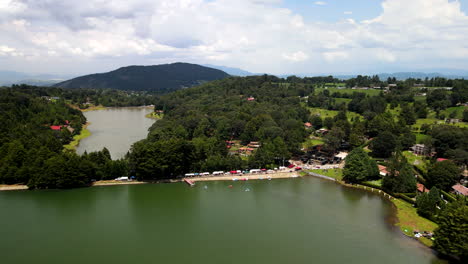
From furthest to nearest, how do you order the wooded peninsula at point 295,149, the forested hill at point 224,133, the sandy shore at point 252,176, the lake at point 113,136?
1. the lake at point 113,136
2. the sandy shore at point 252,176
3. the forested hill at point 224,133
4. the wooded peninsula at point 295,149

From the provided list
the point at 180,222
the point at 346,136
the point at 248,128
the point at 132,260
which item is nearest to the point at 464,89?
the point at 346,136

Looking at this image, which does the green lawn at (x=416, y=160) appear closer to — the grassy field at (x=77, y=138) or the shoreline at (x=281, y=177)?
the shoreline at (x=281, y=177)

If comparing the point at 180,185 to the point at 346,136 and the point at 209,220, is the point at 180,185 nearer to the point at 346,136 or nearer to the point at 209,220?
the point at 209,220

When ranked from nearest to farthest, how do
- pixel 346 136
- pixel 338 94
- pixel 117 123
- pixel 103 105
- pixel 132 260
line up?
1. pixel 132 260
2. pixel 346 136
3. pixel 117 123
4. pixel 338 94
5. pixel 103 105

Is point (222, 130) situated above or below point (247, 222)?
above

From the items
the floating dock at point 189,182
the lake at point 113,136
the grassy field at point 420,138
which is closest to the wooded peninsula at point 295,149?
the grassy field at point 420,138

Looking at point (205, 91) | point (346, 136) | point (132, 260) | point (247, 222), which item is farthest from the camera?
point (205, 91)

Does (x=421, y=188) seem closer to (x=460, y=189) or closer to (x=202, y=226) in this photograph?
(x=460, y=189)
